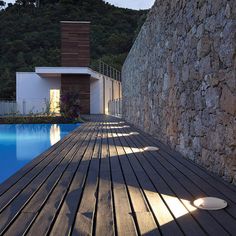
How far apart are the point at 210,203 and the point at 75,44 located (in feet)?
64.4

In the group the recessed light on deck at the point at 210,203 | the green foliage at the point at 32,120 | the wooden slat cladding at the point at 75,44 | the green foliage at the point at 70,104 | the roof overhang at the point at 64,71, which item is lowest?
the green foliage at the point at 32,120

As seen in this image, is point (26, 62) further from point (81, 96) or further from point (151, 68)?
point (151, 68)

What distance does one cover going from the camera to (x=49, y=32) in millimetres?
30875

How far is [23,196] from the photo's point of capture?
262cm

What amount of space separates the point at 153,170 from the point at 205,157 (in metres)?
0.52

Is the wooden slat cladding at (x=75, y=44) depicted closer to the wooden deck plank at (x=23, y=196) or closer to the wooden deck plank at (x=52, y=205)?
the wooden deck plank at (x=23, y=196)

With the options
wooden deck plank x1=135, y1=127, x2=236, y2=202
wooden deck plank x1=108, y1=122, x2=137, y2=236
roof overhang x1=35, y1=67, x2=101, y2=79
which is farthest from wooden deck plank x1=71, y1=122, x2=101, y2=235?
roof overhang x1=35, y1=67, x2=101, y2=79

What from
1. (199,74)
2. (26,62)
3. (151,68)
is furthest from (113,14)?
(199,74)

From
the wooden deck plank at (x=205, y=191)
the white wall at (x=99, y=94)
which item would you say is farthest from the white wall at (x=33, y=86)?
the wooden deck plank at (x=205, y=191)

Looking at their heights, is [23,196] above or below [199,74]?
below

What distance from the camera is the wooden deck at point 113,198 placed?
1.93m

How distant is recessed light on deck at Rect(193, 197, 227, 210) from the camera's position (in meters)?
2.26

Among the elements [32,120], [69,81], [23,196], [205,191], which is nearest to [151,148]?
[205,191]

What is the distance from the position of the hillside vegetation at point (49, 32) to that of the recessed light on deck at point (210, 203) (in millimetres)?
25493
